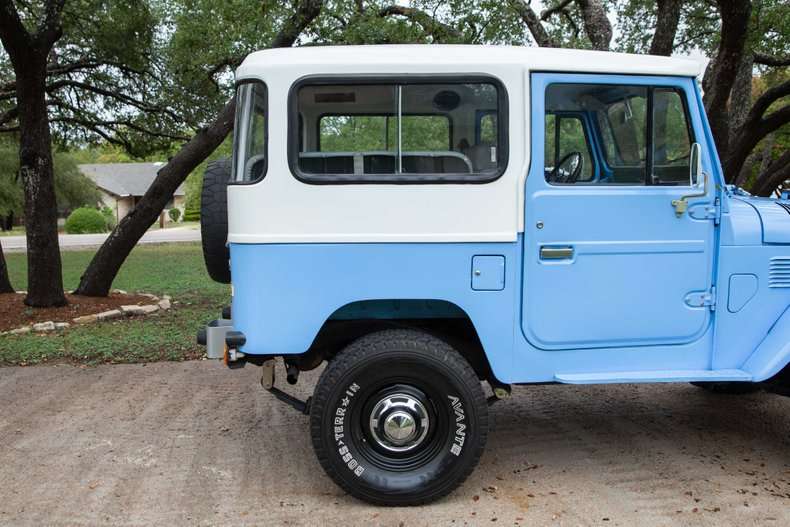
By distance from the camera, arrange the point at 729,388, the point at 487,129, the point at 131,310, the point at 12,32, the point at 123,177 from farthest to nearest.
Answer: the point at 123,177
the point at 131,310
the point at 12,32
the point at 729,388
the point at 487,129

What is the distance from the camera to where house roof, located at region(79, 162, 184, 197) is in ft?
176

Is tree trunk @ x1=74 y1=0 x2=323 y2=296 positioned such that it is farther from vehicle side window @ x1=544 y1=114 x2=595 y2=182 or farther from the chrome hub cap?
the chrome hub cap

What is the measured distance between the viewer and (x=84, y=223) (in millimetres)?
37656

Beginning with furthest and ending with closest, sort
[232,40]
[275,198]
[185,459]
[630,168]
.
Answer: [232,40], [185,459], [630,168], [275,198]

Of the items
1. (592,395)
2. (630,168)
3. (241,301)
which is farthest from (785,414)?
(241,301)

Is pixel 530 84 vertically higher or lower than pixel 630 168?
higher

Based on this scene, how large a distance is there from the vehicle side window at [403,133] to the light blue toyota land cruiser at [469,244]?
0.01 m

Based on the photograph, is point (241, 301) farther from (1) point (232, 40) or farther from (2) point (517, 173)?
(1) point (232, 40)

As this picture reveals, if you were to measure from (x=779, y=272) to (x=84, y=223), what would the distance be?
3902cm

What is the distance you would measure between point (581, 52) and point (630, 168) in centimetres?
70

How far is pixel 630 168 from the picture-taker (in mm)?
3859

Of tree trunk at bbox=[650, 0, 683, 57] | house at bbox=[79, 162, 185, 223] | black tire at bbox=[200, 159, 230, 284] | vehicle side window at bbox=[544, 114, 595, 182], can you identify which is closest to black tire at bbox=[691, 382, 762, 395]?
vehicle side window at bbox=[544, 114, 595, 182]

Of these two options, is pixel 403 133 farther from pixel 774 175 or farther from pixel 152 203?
pixel 774 175

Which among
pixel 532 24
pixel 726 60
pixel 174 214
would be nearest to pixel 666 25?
pixel 726 60
